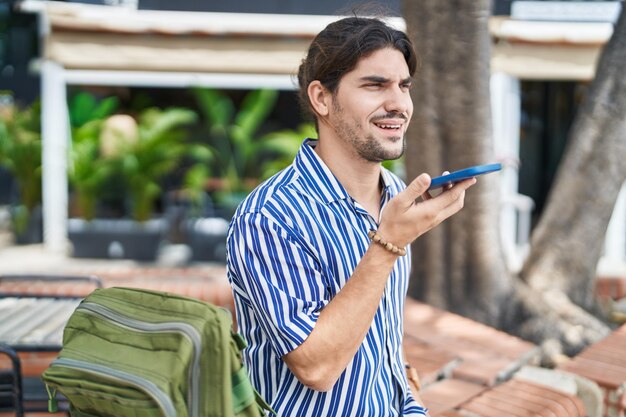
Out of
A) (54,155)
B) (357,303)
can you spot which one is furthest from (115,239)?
(357,303)

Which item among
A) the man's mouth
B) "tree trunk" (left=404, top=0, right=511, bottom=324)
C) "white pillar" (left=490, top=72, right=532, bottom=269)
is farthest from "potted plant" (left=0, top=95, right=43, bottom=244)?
the man's mouth

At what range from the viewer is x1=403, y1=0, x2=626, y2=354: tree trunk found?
11.7ft

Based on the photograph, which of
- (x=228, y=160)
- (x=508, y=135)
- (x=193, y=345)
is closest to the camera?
(x=193, y=345)

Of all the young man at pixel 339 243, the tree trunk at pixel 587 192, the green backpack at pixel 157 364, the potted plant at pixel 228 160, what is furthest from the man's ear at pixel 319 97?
the potted plant at pixel 228 160

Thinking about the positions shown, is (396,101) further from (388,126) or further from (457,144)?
(457,144)

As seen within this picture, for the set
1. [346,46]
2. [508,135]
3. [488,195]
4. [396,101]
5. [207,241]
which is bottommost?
[207,241]

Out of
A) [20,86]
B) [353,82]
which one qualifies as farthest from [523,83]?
[353,82]

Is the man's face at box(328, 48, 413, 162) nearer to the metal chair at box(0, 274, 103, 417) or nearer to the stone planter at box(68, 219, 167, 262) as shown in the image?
the metal chair at box(0, 274, 103, 417)

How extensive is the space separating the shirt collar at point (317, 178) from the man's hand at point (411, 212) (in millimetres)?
183

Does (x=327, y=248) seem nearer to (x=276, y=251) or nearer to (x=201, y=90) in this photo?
(x=276, y=251)

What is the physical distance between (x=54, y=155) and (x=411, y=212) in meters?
7.19

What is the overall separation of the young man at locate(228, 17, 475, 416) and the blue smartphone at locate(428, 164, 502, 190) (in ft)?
0.08

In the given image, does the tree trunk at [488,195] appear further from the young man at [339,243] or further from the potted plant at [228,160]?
the potted plant at [228,160]

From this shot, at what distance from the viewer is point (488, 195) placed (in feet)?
12.2
